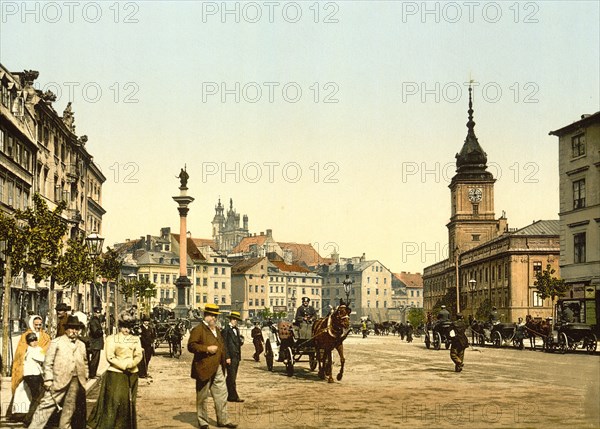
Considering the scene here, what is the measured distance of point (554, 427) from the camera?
39.7 ft

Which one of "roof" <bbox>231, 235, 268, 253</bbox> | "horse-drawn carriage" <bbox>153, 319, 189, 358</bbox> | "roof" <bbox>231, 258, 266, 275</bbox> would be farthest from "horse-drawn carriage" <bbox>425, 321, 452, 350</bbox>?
"roof" <bbox>231, 235, 268, 253</bbox>

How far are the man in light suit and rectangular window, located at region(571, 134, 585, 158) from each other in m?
43.8

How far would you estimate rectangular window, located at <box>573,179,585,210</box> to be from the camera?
49.6m

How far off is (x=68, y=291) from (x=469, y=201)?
6302 centimetres

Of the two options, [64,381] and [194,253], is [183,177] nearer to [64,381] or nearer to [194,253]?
[64,381]

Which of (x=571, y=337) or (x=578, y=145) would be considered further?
(x=578, y=145)

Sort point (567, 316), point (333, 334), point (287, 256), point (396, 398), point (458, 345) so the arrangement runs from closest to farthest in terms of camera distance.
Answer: point (396, 398) < point (333, 334) < point (458, 345) < point (567, 316) < point (287, 256)

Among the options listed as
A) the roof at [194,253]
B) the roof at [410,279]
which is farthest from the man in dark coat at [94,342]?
the roof at [410,279]

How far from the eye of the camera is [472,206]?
108312mm

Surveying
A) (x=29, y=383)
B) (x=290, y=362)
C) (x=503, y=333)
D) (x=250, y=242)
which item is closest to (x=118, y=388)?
(x=29, y=383)

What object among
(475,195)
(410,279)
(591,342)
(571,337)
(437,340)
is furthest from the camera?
(410,279)

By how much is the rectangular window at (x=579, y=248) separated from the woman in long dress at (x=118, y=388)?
42.4 m

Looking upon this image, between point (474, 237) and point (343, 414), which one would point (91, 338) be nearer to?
point (343, 414)

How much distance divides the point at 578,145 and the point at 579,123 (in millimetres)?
1370
